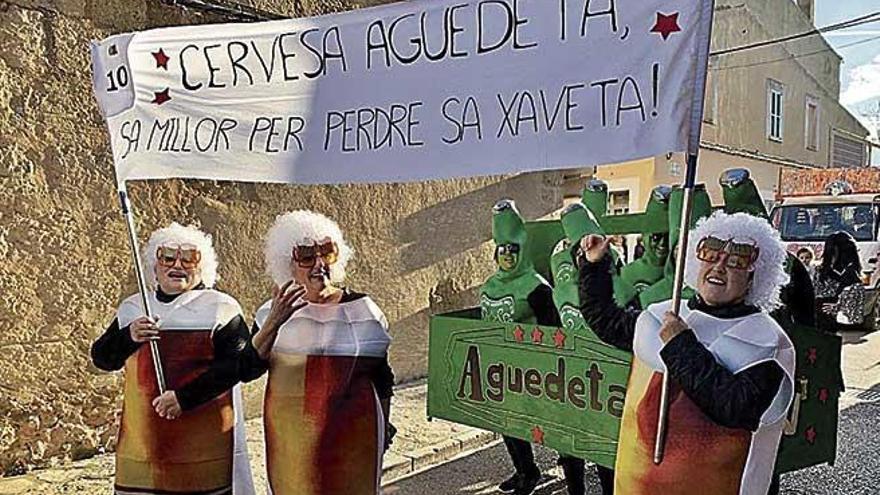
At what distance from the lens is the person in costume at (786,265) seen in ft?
12.0

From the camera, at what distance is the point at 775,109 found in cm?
1888

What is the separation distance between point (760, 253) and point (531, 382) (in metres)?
1.78

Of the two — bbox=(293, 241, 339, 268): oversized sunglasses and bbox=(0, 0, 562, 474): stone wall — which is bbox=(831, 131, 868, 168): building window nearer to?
bbox=(0, 0, 562, 474): stone wall

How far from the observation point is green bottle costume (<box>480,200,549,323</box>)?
417 centimetres

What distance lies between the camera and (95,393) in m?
4.88

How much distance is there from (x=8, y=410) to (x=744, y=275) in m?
4.13

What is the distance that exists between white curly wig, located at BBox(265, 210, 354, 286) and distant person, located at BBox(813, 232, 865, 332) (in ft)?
27.1

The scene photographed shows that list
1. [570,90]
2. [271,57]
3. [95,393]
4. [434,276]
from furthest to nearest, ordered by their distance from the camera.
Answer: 1. [434,276]
2. [95,393]
3. [271,57]
4. [570,90]

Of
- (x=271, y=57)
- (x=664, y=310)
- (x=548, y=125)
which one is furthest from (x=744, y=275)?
(x=271, y=57)

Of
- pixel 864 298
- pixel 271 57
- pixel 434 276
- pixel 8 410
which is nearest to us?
pixel 271 57

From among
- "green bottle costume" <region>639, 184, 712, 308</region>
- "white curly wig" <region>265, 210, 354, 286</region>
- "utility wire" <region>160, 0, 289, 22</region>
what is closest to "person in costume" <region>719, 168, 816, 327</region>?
"green bottle costume" <region>639, 184, 712, 308</region>

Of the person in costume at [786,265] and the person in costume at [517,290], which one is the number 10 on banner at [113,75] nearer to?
the person in costume at [517,290]

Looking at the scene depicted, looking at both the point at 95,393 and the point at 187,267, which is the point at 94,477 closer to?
the point at 95,393

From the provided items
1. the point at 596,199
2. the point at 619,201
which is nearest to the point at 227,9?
the point at 596,199
